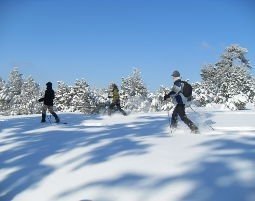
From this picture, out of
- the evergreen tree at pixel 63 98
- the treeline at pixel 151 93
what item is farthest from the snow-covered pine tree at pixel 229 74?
the evergreen tree at pixel 63 98

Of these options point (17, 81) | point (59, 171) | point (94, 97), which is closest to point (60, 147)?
point (59, 171)

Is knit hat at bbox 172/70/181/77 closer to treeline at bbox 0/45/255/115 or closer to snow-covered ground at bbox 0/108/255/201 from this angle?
snow-covered ground at bbox 0/108/255/201

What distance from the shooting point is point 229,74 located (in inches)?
1992

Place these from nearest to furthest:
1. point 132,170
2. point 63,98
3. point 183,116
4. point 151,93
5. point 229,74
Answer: point 132,170, point 183,116, point 229,74, point 151,93, point 63,98

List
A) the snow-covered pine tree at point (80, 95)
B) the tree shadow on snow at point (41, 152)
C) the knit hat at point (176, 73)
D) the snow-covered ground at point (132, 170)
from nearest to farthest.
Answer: the snow-covered ground at point (132, 170), the tree shadow on snow at point (41, 152), the knit hat at point (176, 73), the snow-covered pine tree at point (80, 95)

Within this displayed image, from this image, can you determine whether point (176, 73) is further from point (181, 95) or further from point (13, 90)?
point (13, 90)

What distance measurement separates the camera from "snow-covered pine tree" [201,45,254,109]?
46.9 metres

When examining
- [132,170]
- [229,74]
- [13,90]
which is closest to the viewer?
[132,170]

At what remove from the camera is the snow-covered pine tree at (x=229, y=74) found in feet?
154

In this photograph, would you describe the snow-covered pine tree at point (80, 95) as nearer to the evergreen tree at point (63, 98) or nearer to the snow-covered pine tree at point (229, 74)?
the evergreen tree at point (63, 98)

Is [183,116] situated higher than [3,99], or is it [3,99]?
[3,99]

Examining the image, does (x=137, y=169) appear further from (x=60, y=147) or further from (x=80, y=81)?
(x=80, y=81)

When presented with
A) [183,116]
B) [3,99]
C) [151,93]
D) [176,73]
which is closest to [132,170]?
[183,116]

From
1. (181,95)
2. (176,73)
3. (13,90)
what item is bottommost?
(181,95)
